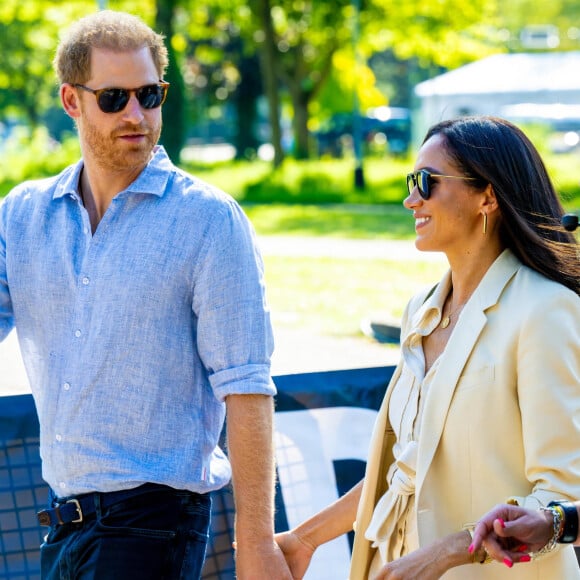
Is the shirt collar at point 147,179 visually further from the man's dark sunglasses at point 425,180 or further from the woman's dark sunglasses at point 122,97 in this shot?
the man's dark sunglasses at point 425,180

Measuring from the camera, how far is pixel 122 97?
2.96 metres

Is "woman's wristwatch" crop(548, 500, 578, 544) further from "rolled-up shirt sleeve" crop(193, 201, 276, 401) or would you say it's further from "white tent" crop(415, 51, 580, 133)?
"white tent" crop(415, 51, 580, 133)

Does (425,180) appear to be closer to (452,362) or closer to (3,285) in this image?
(452,362)

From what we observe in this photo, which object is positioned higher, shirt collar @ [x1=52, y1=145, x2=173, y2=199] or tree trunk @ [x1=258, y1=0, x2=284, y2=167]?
shirt collar @ [x1=52, y1=145, x2=173, y2=199]

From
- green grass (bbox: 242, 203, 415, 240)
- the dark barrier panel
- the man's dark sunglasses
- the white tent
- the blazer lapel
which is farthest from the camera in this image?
the white tent

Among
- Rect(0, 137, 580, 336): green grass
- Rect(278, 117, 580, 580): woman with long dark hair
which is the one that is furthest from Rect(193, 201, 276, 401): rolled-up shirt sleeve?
Rect(0, 137, 580, 336): green grass

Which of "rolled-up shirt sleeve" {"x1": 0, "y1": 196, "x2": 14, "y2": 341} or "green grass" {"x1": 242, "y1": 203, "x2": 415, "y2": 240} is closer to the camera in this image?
"rolled-up shirt sleeve" {"x1": 0, "y1": 196, "x2": 14, "y2": 341}

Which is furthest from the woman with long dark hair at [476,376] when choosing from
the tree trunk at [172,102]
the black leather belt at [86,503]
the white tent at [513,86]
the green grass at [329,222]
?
the tree trunk at [172,102]

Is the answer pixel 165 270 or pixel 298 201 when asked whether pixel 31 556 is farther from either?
pixel 298 201

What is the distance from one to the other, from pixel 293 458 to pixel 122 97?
1.75 meters

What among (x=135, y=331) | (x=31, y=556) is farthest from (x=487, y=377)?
(x=31, y=556)

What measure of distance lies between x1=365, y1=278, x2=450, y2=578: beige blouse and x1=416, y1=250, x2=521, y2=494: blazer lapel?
73 millimetres

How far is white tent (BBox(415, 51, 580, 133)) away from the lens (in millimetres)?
34250

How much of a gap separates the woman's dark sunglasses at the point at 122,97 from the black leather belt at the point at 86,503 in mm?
990
